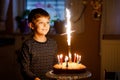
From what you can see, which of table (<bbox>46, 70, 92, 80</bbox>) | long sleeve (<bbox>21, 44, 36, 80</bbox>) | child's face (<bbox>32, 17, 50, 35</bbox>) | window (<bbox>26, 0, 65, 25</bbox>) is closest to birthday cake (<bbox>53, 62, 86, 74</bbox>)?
table (<bbox>46, 70, 92, 80</bbox>)

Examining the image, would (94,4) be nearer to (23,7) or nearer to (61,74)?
(23,7)

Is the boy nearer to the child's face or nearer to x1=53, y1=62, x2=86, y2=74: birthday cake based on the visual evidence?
the child's face

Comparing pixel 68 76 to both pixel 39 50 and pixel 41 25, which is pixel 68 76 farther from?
pixel 41 25

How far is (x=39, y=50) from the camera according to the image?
6.63ft

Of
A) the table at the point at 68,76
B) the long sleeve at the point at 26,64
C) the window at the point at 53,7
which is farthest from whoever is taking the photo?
the window at the point at 53,7

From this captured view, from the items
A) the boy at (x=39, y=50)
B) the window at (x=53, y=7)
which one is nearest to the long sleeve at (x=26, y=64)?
the boy at (x=39, y=50)

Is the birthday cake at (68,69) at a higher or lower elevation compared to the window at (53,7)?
lower

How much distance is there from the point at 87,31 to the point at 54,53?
5.45 ft

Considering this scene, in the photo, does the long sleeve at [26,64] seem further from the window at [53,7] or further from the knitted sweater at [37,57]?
the window at [53,7]

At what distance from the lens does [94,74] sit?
3736mm

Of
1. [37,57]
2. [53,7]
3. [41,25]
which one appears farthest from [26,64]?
[53,7]

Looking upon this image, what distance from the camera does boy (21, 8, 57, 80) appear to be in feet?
6.54

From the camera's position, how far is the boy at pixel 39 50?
78.5 inches

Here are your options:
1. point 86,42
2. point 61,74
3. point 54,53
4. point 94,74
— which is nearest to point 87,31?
point 86,42
